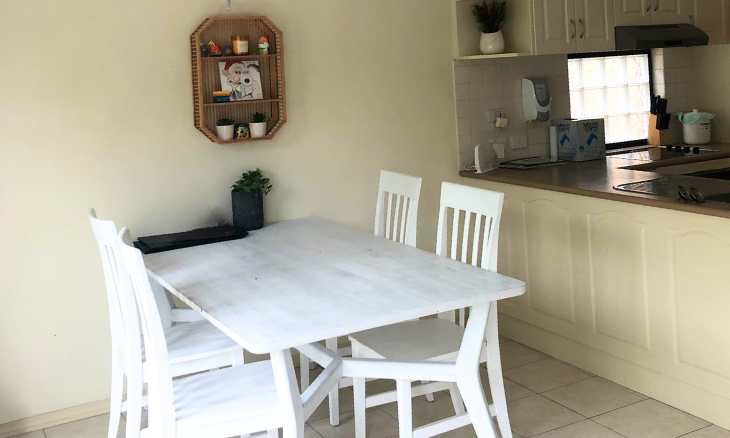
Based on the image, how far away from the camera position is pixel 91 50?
9.79 ft

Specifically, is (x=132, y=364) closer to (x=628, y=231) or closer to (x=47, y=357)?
(x=47, y=357)

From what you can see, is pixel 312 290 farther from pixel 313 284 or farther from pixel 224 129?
pixel 224 129

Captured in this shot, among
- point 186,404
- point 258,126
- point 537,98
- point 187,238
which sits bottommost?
point 186,404

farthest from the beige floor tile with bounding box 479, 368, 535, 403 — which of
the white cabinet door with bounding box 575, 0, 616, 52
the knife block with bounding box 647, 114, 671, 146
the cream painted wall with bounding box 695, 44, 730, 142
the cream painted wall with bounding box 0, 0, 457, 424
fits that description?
the cream painted wall with bounding box 695, 44, 730, 142

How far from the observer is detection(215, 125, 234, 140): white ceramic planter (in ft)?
10.4

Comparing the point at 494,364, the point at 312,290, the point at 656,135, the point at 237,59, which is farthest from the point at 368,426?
the point at 656,135

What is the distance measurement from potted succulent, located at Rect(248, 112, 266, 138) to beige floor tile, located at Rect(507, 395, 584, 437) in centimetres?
163

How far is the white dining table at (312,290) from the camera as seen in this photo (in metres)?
1.93

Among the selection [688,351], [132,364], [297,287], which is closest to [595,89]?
[688,351]

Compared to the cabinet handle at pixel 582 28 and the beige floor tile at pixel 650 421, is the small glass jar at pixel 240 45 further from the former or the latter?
the beige floor tile at pixel 650 421

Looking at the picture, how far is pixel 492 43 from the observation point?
367 cm

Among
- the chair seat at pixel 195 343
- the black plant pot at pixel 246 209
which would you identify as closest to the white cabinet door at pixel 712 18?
the black plant pot at pixel 246 209

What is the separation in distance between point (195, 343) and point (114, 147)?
1.05m

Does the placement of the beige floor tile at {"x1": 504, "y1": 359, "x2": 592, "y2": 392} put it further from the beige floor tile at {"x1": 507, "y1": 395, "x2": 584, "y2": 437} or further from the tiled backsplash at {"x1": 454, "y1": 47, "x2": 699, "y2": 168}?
the tiled backsplash at {"x1": 454, "y1": 47, "x2": 699, "y2": 168}
